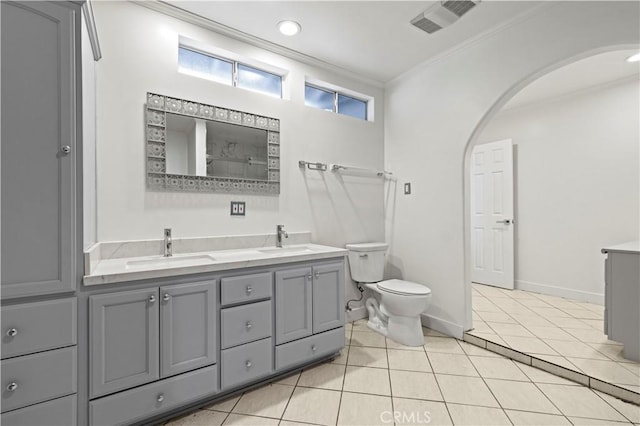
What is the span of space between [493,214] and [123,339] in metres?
4.31

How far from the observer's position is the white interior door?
12.6 feet

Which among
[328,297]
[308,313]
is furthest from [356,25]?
[308,313]

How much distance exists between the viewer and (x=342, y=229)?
9.75 feet

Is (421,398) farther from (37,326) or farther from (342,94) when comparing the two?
(342,94)

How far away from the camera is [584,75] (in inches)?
121

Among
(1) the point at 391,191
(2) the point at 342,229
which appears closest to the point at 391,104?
(1) the point at 391,191

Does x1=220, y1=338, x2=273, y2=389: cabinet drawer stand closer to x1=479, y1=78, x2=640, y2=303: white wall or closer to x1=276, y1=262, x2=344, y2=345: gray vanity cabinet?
x1=276, y1=262, x2=344, y2=345: gray vanity cabinet

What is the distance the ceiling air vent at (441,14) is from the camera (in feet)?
6.66

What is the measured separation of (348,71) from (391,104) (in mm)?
636

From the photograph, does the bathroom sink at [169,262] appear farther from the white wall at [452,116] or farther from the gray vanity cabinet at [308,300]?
the white wall at [452,116]

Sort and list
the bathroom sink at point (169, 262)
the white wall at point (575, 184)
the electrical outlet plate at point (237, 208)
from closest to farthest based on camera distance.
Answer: the bathroom sink at point (169, 262)
the electrical outlet plate at point (237, 208)
the white wall at point (575, 184)

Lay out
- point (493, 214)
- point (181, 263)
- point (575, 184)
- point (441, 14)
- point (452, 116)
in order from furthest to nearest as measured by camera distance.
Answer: point (493, 214), point (575, 184), point (452, 116), point (441, 14), point (181, 263)

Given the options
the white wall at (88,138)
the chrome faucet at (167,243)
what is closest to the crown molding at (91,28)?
the white wall at (88,138)

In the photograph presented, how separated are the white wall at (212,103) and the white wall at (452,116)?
345 mm
